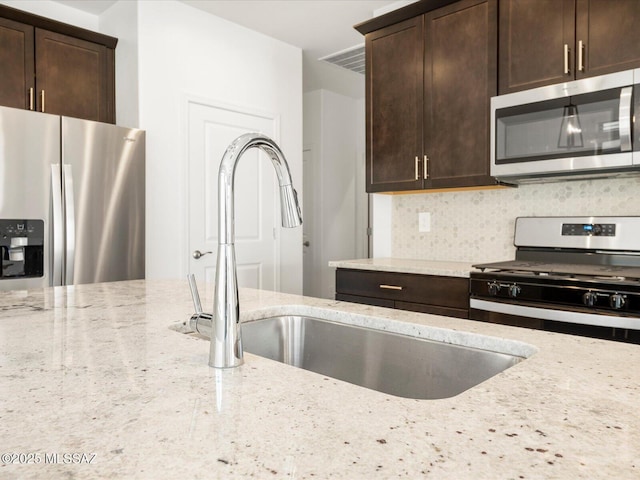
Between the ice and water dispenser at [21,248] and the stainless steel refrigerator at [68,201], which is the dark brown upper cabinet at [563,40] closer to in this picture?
the stainless steel refrigerator at [68,201]

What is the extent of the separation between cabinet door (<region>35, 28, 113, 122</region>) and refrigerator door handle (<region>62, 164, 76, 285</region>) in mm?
648

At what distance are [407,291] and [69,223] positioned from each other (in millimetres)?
1931

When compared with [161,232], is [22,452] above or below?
below

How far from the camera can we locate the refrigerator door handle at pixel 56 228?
2598 millimetres

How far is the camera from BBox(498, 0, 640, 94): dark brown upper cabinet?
6.99 ft

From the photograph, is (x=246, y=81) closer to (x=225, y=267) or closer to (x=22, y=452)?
(x=225, y=267)

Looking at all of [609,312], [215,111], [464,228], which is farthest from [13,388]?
[215,111]

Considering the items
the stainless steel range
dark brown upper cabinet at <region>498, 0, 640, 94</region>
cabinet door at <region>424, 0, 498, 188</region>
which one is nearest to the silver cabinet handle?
dark brown upper cabinet at <region>498, 0, 640, 94</region>

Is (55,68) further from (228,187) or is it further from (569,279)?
(569,279)

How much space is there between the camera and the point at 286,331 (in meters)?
1.30

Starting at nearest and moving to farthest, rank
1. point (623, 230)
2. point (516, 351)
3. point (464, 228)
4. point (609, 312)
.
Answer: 1. point (516, 351)
2. point (609, 312)
3. point (623, 230)
4. point (464, 228)

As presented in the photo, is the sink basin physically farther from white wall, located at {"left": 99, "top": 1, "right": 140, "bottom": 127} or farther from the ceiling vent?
the ceiling vent

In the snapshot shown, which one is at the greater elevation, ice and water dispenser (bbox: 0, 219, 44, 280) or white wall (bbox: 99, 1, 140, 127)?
white wall (bbox: 99, 1, 140, 127)

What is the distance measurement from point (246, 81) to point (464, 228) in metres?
2.07
